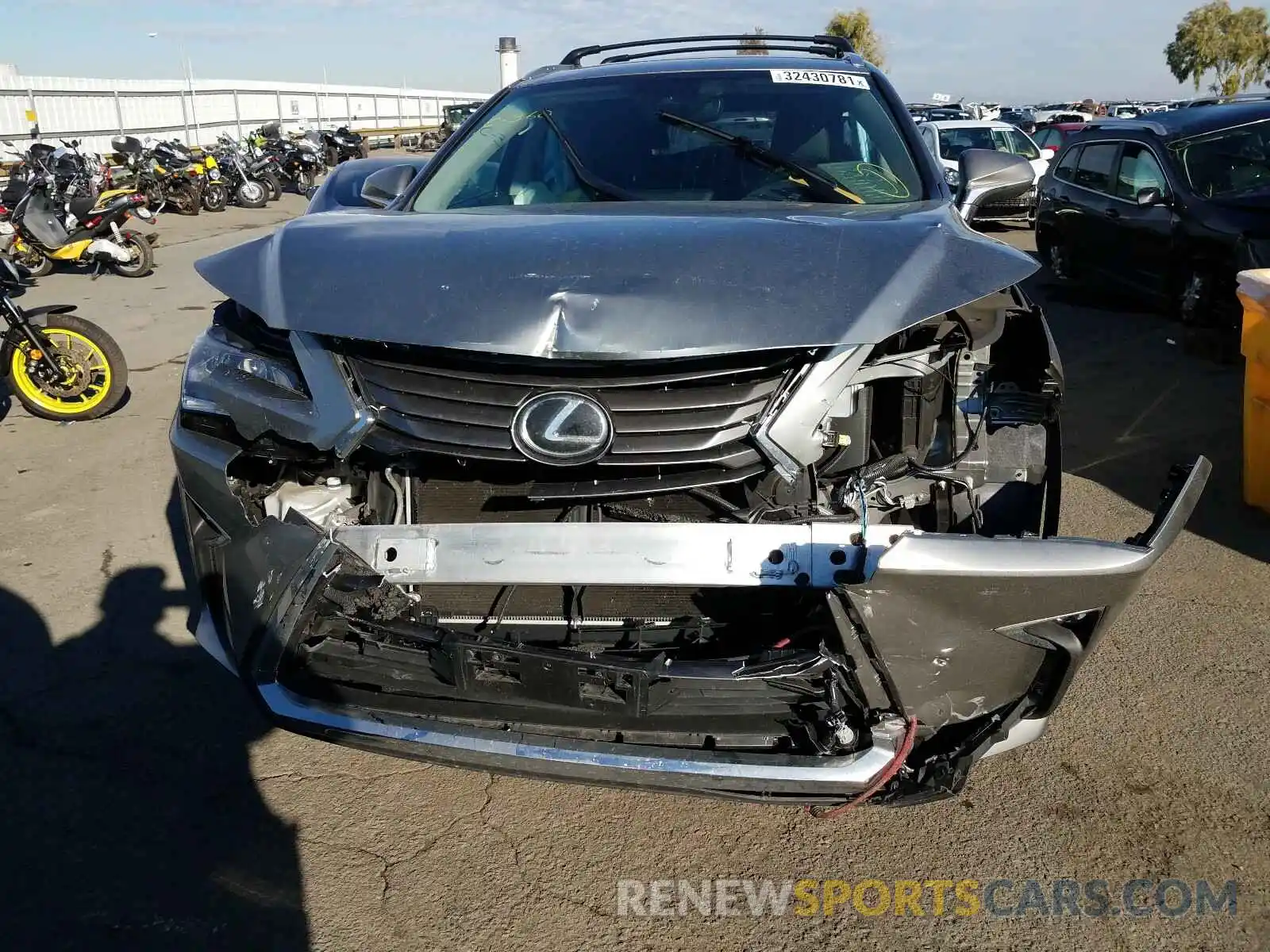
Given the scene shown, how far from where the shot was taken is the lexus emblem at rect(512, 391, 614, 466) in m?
2.13

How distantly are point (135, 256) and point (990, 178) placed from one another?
32.8 feet

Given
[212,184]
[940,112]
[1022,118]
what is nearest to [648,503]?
[212,184]

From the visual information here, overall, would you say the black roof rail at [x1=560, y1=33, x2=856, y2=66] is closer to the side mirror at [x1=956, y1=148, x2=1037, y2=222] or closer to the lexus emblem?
the side mirror at [x1=956, y1=148, x2=1037, y2=222]

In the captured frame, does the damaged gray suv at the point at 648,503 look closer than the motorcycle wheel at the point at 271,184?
Yes

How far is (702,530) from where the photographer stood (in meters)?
2.10

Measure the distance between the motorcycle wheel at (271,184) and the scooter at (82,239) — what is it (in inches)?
349

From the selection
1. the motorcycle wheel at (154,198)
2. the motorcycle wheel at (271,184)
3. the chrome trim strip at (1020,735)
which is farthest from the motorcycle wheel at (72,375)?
the motorcycle wheel at (271,184)

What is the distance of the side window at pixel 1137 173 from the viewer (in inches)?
329

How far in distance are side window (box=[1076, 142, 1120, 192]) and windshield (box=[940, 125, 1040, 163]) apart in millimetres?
5517

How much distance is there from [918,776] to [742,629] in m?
0.50

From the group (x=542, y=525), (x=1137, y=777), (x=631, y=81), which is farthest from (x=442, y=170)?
(x=1137, y=777)

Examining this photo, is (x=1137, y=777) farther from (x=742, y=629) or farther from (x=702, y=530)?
(x=702, y=530)

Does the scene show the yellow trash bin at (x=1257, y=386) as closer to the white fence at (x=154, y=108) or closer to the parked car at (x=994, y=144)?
the parked car at (x=994, y=144)

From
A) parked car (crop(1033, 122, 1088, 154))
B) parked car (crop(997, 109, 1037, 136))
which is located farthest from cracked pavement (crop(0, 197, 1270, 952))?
parked car (crop(997, 109, 1037, 136))
